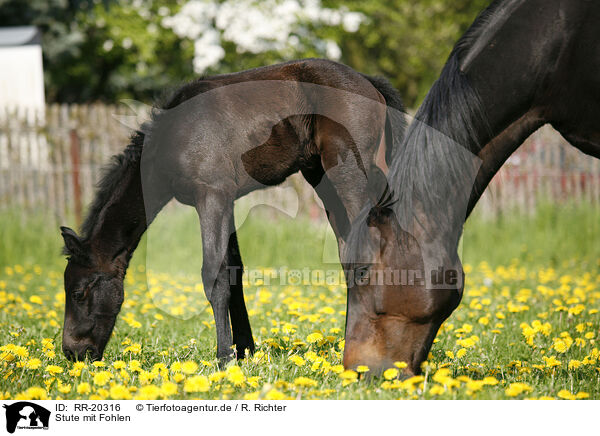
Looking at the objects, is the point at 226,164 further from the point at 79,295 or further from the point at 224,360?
the point at 79,295

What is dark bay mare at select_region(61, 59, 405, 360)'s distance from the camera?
3.42 meters

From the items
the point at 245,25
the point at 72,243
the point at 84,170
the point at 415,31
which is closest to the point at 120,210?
the point at 72,243

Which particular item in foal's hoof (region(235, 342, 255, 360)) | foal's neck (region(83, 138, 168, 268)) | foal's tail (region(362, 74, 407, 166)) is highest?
foal's tail (region(362, 74, 407, 166))

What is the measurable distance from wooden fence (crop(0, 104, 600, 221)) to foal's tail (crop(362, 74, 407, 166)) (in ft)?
20.6

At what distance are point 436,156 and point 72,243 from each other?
237 centimetres

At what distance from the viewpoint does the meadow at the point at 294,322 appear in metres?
2.65

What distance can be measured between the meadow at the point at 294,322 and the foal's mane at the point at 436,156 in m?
0.70

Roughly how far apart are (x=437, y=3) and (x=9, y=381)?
23.1 m

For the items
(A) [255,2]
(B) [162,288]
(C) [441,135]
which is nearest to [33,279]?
(B) [162,288]

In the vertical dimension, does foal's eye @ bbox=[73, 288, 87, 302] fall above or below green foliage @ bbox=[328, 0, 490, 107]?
below

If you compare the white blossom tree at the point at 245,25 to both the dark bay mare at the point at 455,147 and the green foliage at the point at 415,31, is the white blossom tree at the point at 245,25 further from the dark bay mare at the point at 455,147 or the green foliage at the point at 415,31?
the dark bay mare at the point at 455,147

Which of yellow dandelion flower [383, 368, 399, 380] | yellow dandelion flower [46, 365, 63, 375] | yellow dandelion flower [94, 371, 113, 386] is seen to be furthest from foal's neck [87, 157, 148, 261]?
yellow dandelion flower [383, 368, 399, 380]

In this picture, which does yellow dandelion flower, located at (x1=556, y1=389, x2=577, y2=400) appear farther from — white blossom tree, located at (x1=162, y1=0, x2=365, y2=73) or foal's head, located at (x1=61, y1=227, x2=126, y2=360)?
white blossom tree, located at (x1=162, y1=0, x2=365, y2=73)
